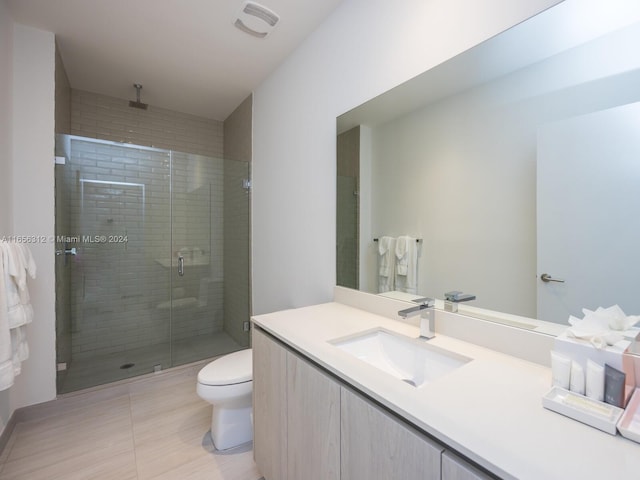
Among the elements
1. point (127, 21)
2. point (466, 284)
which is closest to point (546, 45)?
point (466, 284)

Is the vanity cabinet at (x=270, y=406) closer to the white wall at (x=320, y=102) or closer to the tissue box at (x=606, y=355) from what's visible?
the white wall at (x=320, y=102)

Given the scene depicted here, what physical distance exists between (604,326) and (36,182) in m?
2.96

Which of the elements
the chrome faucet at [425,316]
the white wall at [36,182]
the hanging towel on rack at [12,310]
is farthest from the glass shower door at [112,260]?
the chrome faucet at [425,316]

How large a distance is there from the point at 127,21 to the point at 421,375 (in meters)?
2.61

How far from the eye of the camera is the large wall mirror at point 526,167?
84cm

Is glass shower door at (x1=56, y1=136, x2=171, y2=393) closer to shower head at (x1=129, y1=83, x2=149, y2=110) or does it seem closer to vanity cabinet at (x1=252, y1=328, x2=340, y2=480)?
shower head at (x1=129, y1=83, x2=149, y2=110)

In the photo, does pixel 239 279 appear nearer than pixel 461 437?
No

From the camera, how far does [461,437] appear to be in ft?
1.92

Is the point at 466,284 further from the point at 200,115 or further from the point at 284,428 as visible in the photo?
the point at 200,115

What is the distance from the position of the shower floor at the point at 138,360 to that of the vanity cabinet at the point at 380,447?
2300mm

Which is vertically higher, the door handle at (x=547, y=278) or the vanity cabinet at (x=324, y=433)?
the door handle at (x=547, y=278)

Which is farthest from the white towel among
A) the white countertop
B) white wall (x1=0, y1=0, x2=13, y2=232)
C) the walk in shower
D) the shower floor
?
the white countertop

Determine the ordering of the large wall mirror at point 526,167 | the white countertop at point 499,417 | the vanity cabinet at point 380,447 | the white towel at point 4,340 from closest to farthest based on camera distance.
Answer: the white countertop at point 499,417 < the vanity cabinet at point 380,447 < the large wall mirror at point 526,167 < the white towel at point 4,340

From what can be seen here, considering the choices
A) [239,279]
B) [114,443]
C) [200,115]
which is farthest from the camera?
[200,115]
